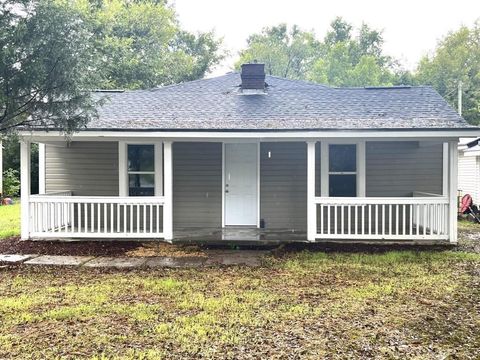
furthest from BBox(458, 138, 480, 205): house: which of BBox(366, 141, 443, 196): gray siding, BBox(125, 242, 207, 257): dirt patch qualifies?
BBox(125, 242, 207, 257): dirt patch

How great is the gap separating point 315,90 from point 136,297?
25.8 ft

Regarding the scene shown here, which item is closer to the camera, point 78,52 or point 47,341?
point 47,341

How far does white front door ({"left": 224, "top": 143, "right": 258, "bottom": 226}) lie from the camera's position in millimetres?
9758

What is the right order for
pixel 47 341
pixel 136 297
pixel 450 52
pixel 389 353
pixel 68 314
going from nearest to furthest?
pixel 389 353 → pixel 47 341 → pixel 68 314 → pixel 136 297 → pixel 450 52

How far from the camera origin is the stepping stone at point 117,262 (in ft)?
21.5

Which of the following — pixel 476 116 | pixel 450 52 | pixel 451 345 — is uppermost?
pixel 450 52

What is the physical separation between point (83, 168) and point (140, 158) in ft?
4.61

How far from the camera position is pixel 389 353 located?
11.3 feet

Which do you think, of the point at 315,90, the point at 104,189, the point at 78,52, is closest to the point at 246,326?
the point at 78,52

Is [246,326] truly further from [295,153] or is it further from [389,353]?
[295,153]

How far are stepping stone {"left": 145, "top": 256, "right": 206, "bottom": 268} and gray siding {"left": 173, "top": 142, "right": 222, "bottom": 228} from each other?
2.72 metres

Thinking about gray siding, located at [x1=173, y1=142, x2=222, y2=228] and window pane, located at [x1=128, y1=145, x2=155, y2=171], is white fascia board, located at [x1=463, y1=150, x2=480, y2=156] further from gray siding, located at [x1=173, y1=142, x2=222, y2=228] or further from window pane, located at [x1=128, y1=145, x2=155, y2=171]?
window pane, located at [x1=128, y1=145, x2=155, y2=171]

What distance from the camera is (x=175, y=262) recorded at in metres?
6.76

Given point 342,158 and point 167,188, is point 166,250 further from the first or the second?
point 342,158
